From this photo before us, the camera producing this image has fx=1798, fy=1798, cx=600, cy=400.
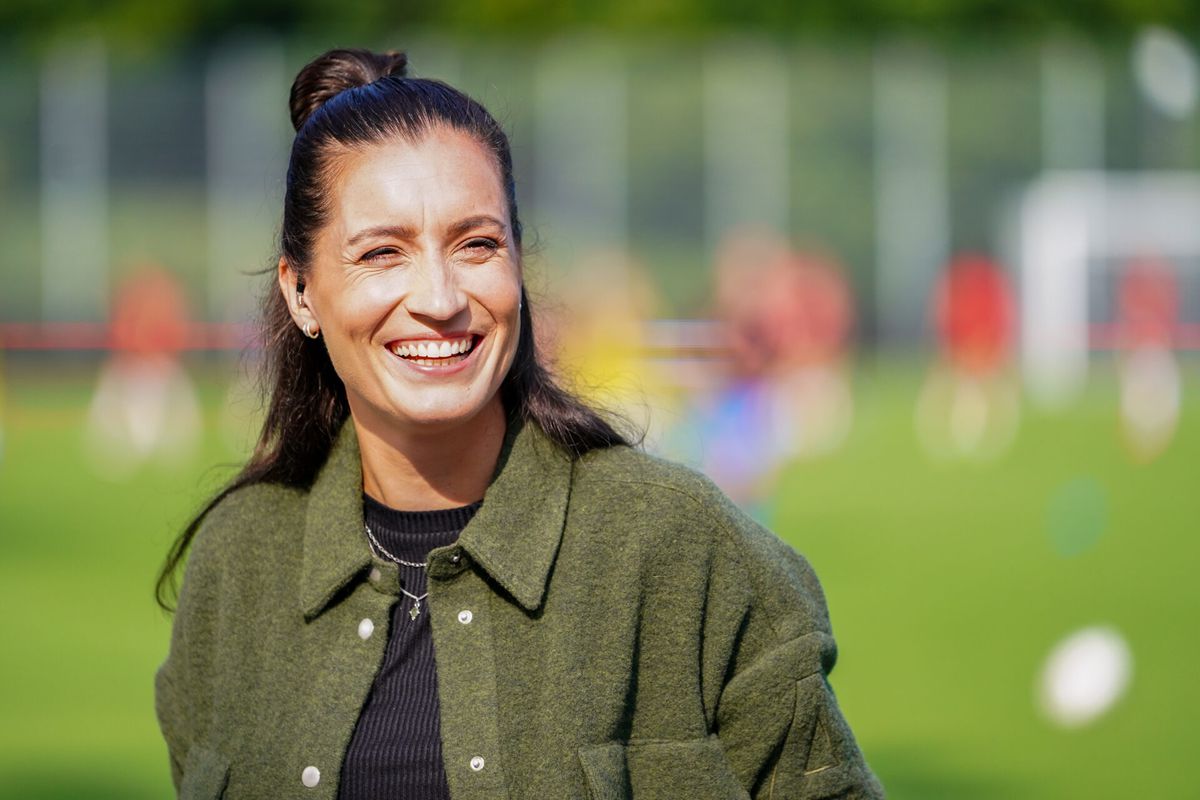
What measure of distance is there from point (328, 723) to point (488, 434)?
0.49 meters

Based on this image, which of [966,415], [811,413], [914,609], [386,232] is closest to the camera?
[386,232]

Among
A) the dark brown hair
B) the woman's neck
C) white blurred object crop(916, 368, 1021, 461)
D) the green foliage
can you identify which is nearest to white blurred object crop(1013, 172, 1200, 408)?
white blurred object crop(916, 368, 1021, 461)

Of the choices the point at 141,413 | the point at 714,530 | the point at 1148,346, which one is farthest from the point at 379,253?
the point at 1148,346

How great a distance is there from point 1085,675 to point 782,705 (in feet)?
18.4

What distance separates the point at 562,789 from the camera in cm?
239

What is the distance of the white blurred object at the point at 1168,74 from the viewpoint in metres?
23.6

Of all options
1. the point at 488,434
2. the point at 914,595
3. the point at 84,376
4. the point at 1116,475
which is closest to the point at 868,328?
the point at 1116,475

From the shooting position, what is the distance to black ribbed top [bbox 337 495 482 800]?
246cm

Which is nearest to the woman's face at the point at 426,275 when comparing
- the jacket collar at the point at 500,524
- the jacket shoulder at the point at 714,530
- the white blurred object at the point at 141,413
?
the jacket collar at the point at 500,524

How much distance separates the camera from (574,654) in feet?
7.98

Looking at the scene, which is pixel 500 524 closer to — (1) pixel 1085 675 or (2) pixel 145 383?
(1) pixel 1085 675

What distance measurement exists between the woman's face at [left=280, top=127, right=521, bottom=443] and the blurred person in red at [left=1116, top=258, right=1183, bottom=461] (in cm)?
1683

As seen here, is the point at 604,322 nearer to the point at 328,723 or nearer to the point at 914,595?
the point at 914,595

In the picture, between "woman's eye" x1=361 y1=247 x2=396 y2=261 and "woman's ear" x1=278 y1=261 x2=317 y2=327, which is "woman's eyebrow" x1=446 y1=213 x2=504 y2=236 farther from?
"woman's ear" x1=278 y1=261 x2=317 y2=327
